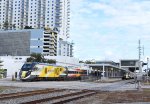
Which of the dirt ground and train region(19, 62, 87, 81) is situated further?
train region(19, 62, 87, 81)

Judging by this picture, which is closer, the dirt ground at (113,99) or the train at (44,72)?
the dirt ground at (113,99)

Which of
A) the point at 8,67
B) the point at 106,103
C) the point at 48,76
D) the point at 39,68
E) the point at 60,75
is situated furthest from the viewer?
the point at 8,67

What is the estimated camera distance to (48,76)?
256ft

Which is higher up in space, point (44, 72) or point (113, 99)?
point (44, 72)

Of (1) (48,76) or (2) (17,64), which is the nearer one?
(1) (48,76)

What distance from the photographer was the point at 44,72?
245 ft

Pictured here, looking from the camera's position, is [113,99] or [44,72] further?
[44,72]

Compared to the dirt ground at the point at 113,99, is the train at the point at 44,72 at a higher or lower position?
higher

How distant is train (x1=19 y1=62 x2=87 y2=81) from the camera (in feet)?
232

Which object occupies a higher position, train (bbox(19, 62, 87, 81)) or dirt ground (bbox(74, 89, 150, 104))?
train (bbox(19, 62, 87, 81))

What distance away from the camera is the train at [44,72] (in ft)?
232

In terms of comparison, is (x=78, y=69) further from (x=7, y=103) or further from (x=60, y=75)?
(x=7, y=103)

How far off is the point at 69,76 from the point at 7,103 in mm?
71502

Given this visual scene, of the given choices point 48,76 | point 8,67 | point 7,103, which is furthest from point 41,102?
point 8,67
